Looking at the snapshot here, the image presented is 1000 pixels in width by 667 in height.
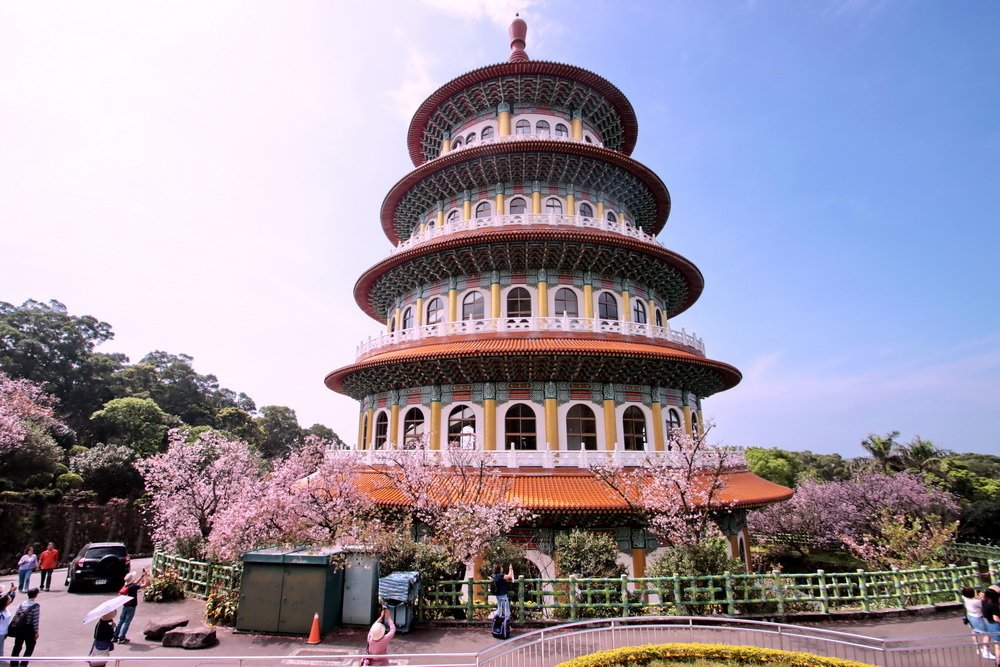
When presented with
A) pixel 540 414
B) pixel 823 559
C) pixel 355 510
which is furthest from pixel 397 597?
pixel 823 559

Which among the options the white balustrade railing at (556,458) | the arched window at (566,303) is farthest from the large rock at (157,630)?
the arched window at (566,303)

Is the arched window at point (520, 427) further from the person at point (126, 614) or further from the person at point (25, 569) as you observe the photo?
the person at point (25, 569)

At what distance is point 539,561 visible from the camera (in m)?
17.2

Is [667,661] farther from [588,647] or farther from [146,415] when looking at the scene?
[146,415]

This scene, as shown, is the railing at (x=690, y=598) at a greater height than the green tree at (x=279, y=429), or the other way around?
the green tree at (x=279, y=429)

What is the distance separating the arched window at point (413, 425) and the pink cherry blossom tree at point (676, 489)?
7462mm

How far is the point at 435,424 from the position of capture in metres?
21.2

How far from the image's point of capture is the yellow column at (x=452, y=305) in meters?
23.6

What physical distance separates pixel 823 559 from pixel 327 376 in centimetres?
3062

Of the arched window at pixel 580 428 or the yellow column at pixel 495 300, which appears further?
the yellow column at pixel 495 300

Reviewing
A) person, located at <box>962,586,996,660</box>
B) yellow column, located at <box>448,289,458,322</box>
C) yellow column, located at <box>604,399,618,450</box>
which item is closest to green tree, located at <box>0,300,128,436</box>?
yellow column, located at <box>448,289,458,322</box>

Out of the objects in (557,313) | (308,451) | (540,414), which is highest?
(557,313)

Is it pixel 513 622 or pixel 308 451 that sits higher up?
pixel 308 451

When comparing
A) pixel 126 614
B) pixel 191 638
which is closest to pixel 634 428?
pixel 191 638
